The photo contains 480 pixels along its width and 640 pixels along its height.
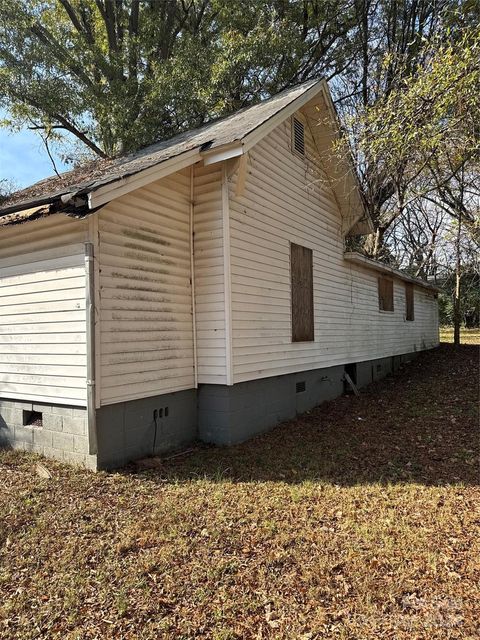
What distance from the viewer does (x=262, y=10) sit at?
43.3ft

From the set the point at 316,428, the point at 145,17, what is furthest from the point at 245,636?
the point at 145,17

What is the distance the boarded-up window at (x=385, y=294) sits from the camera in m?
12.6

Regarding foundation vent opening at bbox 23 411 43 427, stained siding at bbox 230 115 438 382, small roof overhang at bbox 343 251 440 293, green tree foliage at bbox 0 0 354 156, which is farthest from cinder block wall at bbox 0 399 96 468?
green tree foliage at bbox 0 0 354 156

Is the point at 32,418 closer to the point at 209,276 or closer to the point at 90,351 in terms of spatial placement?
the point at 90,351

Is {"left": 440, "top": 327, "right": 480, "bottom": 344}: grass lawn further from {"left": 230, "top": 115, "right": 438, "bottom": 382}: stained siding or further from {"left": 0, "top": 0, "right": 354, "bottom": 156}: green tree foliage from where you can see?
{"left": 0, "top": 0, "right": 354, "bottom": 156}: green tree foliage

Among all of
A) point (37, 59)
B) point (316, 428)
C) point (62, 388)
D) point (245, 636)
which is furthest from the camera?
point (37, 59)

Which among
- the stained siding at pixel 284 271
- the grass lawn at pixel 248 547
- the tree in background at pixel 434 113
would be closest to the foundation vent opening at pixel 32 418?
the grass lawn at pixel 248 547

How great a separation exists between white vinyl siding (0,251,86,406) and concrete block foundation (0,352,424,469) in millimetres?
245

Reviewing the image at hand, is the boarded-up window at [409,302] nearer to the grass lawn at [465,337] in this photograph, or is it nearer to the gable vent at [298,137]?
the grass lawn at [465,337]

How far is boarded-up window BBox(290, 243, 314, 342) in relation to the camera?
25.9ft

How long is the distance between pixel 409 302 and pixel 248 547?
13.7 meters

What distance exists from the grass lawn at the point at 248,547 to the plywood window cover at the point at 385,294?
7114 mm

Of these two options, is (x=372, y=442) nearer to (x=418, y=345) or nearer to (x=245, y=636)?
(x=245, y=636)

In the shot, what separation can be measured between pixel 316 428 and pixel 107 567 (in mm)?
4720
